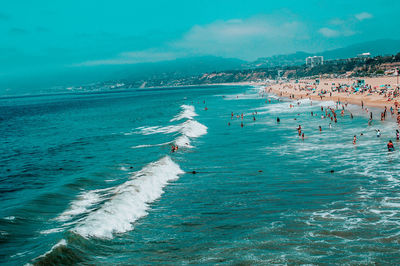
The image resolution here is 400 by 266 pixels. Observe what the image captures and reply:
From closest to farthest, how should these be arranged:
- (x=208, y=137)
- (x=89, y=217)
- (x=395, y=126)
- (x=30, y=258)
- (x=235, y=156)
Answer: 1. (x=30, y=258)
2. (x=89, y=217)
3. (x=235, y=156)
4. (x=395, y=126)
5. (x=208, y=137)

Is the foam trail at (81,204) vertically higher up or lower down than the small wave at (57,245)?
lower down

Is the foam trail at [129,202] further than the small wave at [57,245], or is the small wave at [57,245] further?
the foam trail at [129,202]

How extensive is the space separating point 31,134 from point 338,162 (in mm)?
50069

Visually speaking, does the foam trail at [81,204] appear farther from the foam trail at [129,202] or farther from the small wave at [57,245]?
the small wave at [57,245]

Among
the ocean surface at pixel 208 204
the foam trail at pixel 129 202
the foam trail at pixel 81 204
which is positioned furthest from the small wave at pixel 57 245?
the foam trail at pixel 81 204

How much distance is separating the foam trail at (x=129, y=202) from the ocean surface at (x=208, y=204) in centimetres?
8

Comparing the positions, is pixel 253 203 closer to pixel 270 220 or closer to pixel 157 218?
pixel 270 220

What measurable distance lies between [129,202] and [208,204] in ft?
14.9

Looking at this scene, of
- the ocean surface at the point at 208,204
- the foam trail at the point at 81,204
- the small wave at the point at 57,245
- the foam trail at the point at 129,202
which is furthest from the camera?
the foam trail at the point at 81,204

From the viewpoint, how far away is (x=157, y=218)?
59.3 feet

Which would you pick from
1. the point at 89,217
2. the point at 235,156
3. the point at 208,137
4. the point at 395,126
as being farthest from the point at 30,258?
the point at 395,126

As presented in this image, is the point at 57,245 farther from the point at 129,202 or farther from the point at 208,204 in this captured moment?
the point at 208,204

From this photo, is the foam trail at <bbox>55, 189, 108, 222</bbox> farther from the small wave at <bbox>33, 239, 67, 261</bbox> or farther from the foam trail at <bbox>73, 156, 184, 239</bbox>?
the small wave at <bbox>33, 239, 67, 261</bbox>

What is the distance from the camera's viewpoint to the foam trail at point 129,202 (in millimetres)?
16672
